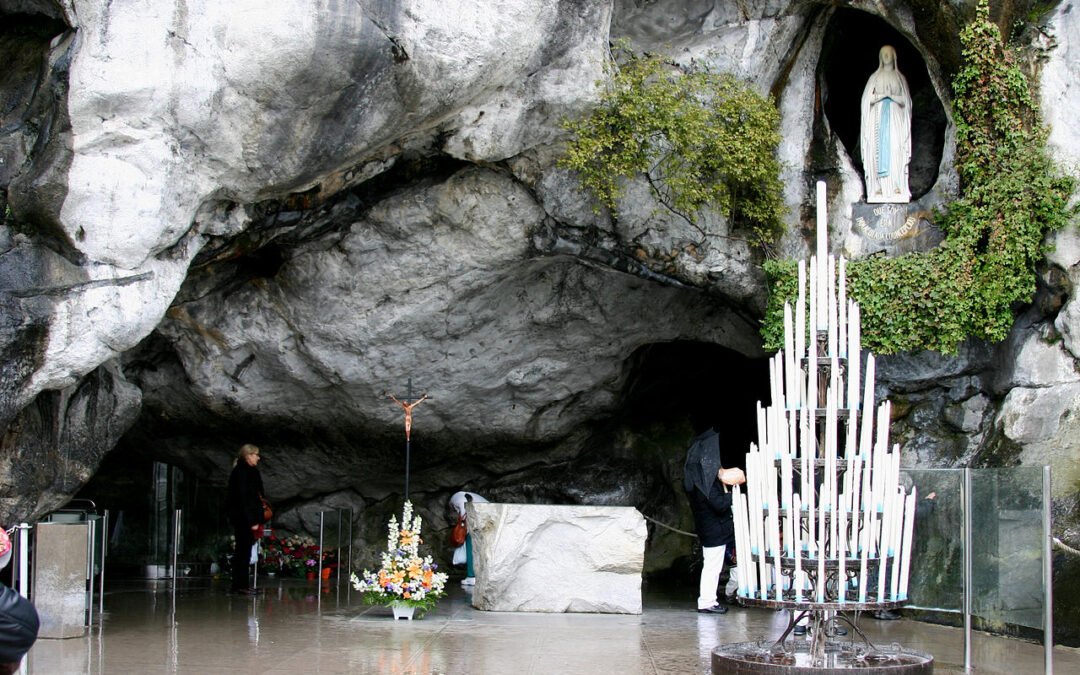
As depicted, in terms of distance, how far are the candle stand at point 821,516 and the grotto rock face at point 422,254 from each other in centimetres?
335

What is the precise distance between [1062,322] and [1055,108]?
1989mm

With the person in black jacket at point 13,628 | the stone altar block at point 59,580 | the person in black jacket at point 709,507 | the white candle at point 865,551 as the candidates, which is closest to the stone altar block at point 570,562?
the person in black jacket at point 709,507

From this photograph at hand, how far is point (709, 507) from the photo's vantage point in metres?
9.88

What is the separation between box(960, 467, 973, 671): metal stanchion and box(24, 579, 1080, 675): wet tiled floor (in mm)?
139

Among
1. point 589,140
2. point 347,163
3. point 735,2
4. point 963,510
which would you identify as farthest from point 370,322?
point 963,510

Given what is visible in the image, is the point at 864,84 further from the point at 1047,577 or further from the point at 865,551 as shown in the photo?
the point at 865,551

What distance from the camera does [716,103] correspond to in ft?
33.3

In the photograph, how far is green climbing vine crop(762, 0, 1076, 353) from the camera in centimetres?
952

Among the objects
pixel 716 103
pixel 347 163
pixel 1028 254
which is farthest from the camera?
pixel 716 103

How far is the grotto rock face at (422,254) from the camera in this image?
7848 mm

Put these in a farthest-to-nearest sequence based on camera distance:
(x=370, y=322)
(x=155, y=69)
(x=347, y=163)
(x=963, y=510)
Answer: (x=370, y=322)
(x=347, y=163)
(x=155, y=69)
(x=963, y=510)

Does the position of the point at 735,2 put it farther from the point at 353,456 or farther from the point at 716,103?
the point at 353,456

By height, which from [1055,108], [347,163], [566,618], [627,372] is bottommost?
[566,618]

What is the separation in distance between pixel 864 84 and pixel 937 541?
6.00m
